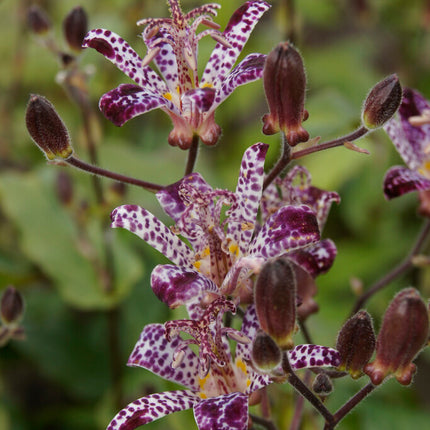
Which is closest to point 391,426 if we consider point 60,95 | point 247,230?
point 247,230

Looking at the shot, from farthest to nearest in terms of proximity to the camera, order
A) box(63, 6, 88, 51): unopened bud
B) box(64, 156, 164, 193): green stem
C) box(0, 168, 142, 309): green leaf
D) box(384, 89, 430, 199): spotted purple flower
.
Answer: box(0, 168, 142, 309): green leaf
box(63, 6, 88, 51): unopened bud
box(384, 89, 430, 199): spotted purple flower
box(64, 156, 164, 193): green stem

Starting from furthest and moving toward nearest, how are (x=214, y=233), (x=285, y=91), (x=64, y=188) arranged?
1. (x=64, y=188)
2. (x=214, y=233)
3. (x=285, y=91)

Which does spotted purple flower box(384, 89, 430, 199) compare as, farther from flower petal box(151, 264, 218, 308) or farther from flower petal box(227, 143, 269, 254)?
flower petal box(151, 264, 218, 308)

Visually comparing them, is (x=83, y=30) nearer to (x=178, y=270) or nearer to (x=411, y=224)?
(x=178, y=270)

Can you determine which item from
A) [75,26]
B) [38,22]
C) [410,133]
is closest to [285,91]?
[410,133]

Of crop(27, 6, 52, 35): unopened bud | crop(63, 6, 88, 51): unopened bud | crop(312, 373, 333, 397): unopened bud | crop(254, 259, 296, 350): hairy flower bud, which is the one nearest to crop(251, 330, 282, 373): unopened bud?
crop(254, 259, 296, 350): hairy flower bud

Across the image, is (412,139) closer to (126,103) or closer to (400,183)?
(400,183)
